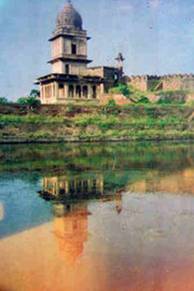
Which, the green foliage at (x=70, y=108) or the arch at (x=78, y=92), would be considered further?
the arch at (x=78, y=92)

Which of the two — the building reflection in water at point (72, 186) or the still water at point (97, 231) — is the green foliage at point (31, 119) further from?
the building reflection in water at point (72, 186)

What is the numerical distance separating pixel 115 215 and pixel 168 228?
2.52 ft

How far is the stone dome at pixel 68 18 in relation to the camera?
21.2 meters

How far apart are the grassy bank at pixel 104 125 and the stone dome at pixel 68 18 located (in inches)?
164

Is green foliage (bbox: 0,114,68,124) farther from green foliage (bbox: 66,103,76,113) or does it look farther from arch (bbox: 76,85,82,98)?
arch (bbox: 76,85,82,98)

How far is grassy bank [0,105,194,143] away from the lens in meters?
17.6

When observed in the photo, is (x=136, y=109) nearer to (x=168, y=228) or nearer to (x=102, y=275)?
(x=168, y=228)

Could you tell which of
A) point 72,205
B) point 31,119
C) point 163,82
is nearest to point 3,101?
point 31,119

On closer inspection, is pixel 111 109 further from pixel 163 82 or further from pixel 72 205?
pixel 72 205

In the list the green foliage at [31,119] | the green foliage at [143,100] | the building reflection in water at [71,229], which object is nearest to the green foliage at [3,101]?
the green foliage at [31,119]

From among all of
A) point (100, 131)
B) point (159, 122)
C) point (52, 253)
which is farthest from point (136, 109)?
point (52, 253)

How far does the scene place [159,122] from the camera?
788 inches

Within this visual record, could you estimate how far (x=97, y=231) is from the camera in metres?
4.53

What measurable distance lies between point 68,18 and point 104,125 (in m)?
5.42
